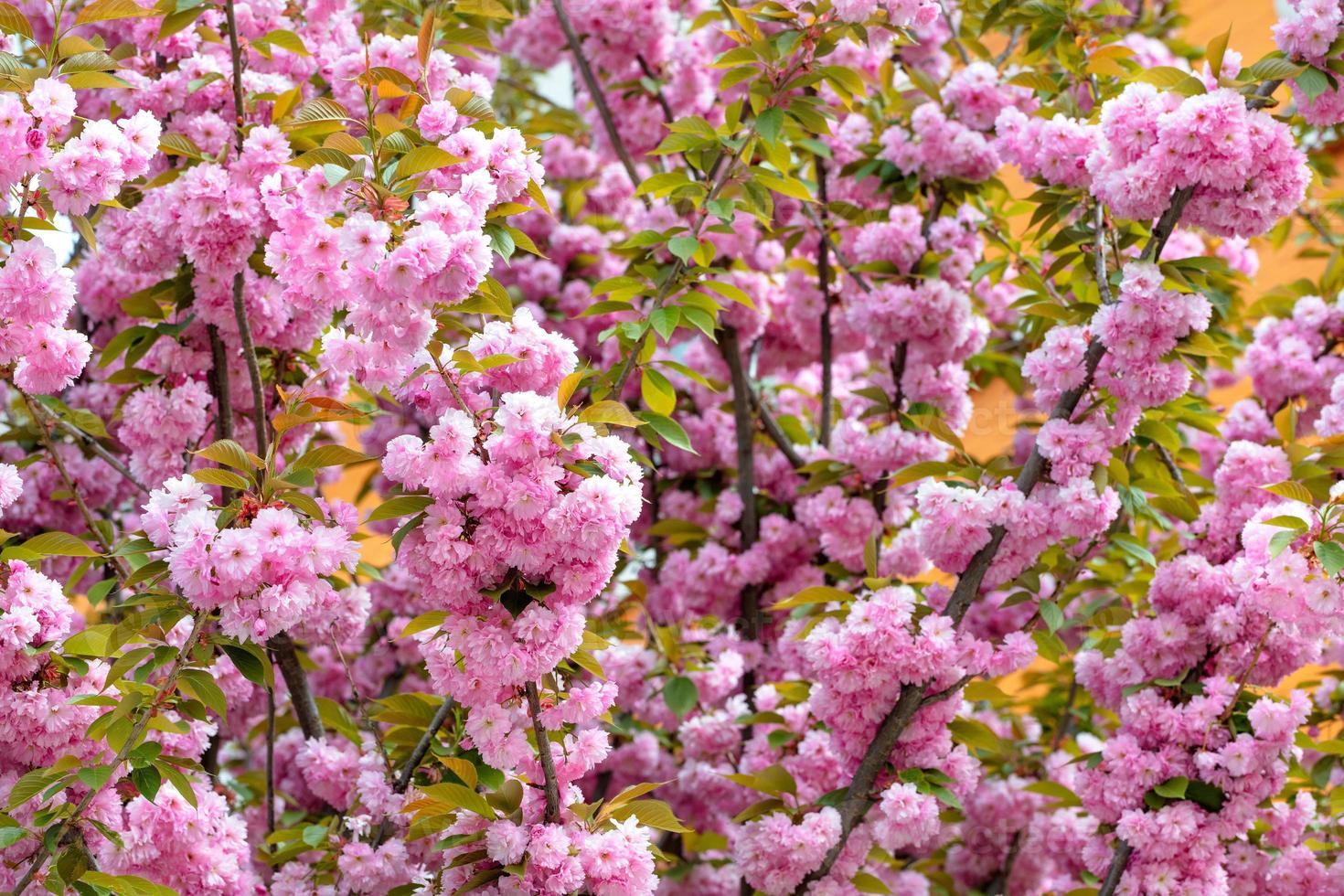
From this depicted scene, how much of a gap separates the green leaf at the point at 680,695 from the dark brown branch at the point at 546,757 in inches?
51.3

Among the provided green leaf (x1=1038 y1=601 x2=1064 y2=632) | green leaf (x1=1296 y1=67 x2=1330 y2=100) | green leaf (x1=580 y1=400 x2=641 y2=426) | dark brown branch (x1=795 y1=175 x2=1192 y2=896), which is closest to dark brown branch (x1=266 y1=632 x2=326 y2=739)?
dark brown branch (x1=795 y1=175 x2=1192 y2=896)

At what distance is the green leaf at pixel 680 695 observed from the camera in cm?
355

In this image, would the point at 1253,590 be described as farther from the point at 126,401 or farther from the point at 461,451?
the point at 126,401

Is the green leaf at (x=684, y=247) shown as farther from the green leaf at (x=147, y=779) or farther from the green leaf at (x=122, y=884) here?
the green leaf at (x=122, y=884)

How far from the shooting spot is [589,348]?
4.62m

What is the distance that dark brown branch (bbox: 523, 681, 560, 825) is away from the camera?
2.13m

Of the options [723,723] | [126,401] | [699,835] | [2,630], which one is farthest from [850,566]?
[2,630]

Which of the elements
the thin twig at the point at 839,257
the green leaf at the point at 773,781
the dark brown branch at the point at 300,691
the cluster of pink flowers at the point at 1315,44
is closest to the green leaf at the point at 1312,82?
the cluster of pink flowers at the point at 1315,44

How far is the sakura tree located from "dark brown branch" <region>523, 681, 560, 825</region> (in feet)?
0.07

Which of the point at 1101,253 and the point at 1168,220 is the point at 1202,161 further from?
the point at 1101,253

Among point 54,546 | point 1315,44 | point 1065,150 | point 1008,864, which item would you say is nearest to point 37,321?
point 54,546

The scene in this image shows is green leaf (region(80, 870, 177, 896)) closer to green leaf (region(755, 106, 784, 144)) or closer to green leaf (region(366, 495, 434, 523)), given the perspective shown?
green leaf (region(366, 495, 434, 523))

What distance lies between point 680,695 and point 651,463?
4.34 feet

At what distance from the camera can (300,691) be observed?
10.3 ft
